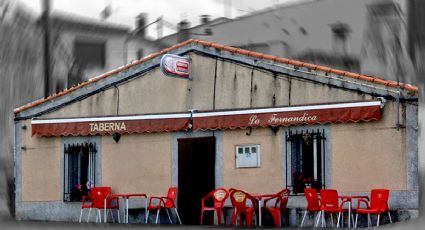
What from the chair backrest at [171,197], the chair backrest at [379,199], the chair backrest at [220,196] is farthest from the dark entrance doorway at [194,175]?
the chair backrest at [379,199]

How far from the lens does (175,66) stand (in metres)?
21.0

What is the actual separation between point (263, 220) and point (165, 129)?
11.8ft

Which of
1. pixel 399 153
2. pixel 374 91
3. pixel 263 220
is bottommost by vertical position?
pixel 263 220

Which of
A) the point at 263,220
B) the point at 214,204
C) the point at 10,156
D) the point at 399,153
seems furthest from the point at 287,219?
the point at 10,156

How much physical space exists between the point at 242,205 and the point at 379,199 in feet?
10.7

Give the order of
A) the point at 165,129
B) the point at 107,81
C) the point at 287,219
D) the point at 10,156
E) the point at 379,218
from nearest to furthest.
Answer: the point at 379,218
the point at 287,219
the point at 165,129
the point at 107,81
the point at 10,156

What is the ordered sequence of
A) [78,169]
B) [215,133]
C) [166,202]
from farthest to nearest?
[78,169]
[215,133]
[166,202]

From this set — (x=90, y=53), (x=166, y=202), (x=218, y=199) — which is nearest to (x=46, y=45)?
(x=90, y=53)

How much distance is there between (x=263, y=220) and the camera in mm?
19781

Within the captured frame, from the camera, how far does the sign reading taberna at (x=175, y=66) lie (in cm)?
2042

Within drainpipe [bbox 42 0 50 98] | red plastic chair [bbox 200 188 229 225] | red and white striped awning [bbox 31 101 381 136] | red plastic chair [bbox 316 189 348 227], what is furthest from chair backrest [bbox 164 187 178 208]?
drainpipe [bbox 42 0 50 98]

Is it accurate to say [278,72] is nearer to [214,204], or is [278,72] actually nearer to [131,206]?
[214,204]

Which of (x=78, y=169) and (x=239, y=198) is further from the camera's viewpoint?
(x=78, y=169)

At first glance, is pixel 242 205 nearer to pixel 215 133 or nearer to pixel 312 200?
pixel 312 200
